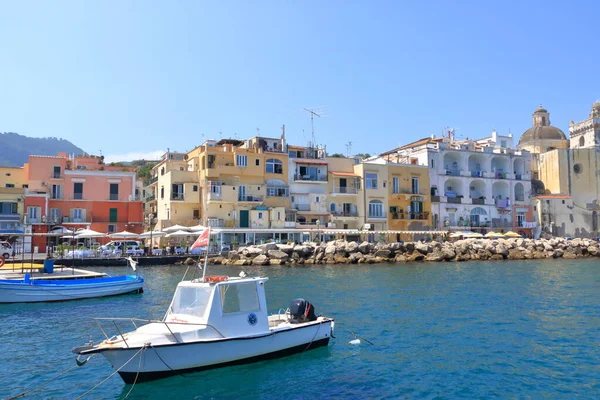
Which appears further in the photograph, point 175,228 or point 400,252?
point 400,252

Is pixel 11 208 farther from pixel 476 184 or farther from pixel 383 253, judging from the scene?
pixel 476 184

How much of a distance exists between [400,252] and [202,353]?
39.7 meters

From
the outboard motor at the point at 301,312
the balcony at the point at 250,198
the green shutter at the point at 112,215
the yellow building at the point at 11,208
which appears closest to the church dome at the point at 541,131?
the balcony at the point at 250,198

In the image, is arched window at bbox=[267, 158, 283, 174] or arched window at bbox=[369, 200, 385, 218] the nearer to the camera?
arched window at bbox=[267, 158, 283, 174]

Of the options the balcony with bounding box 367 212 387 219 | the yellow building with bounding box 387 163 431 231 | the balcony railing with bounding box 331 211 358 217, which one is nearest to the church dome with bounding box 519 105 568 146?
the yellow building with bounding box 387 163 431 231

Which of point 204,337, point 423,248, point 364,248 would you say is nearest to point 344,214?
point 364,248

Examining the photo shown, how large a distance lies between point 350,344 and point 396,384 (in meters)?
3.68

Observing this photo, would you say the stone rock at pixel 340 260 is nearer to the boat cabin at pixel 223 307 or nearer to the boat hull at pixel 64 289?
the boat hull at pixel 64 289

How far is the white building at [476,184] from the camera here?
219ft

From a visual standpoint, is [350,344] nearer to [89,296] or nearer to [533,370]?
[533,370]

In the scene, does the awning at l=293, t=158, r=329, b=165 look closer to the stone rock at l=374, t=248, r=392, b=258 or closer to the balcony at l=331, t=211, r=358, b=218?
the balcony at l=331, t=211, r=358, b=218

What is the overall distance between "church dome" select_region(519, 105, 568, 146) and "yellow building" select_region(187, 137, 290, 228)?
46.3 metres

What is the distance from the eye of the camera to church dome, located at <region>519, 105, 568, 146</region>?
276 feet

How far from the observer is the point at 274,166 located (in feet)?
194
